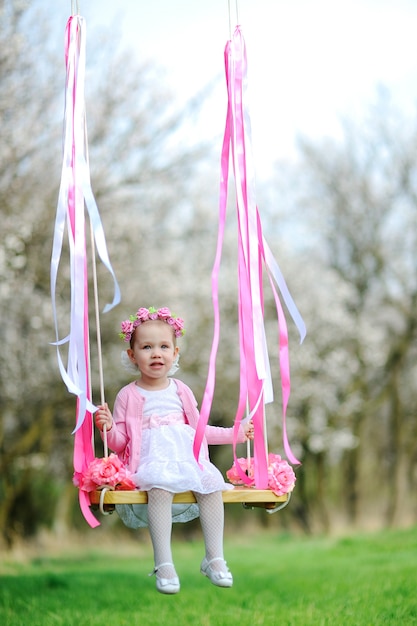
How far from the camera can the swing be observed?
11.9 ft

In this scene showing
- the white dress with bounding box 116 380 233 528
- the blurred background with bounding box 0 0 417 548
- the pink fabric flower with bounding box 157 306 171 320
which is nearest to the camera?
the white dress with bounding box 116 380 233 528

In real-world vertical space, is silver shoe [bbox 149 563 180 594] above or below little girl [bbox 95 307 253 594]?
below

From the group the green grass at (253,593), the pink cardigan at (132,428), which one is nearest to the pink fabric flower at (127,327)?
the pink cardigan at (132,428)

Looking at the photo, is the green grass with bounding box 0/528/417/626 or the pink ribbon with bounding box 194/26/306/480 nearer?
the pink ribbon with bounding box 194/26/306/480

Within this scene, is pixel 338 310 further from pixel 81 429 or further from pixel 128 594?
pixel 81 429

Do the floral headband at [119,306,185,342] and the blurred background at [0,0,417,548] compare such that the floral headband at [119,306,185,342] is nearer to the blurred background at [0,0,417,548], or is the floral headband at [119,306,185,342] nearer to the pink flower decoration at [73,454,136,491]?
the pink flower decoration at [73,454,136,491]

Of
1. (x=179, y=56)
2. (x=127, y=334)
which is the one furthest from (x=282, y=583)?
(x=179, y=56)

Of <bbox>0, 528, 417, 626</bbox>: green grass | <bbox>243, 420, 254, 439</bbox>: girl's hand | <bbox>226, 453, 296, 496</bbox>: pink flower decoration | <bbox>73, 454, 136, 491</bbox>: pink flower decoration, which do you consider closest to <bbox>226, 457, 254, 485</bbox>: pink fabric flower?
<bbox>226, 453, 296, 496</bbox>: pink flower decoration

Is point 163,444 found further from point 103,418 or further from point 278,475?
point 278,475

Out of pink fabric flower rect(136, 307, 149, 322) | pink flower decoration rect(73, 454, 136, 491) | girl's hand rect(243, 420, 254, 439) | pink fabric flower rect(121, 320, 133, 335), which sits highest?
pink fabric flower rect(136, 307, 149, 322)

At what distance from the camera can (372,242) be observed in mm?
15617

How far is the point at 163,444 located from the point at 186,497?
259mm

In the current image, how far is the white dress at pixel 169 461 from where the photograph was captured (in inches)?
141

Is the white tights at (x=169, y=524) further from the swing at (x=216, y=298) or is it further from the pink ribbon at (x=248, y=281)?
the pink ribbon at (x=248, y=281)
